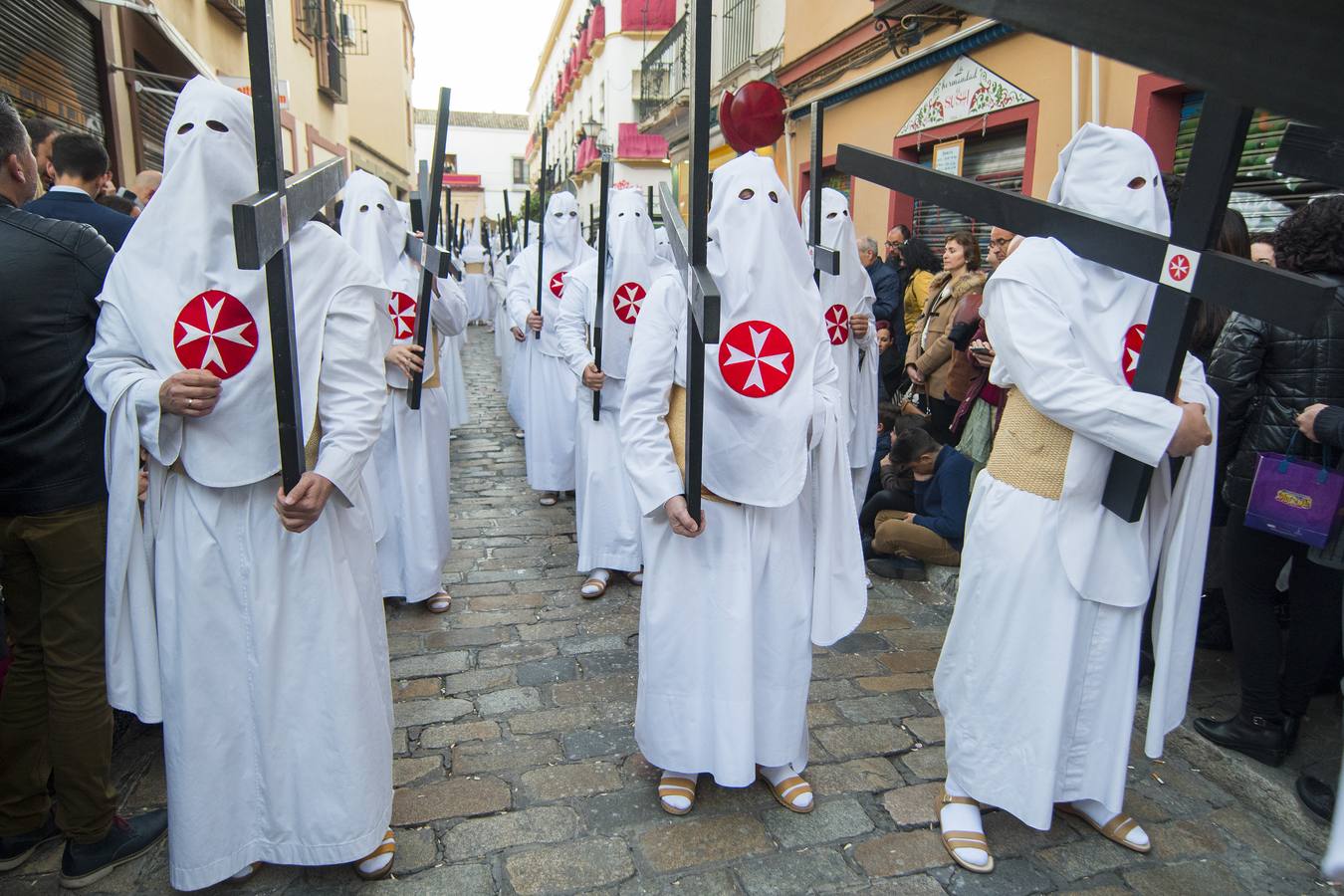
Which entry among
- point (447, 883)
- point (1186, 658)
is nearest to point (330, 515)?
point (447, 883)

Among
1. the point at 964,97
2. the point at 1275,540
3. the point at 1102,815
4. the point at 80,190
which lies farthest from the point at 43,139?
the point at 964,97

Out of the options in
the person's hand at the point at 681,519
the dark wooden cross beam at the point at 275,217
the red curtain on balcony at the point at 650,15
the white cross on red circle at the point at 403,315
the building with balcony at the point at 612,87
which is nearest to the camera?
the dark wooden cross beam at the point at 275,217

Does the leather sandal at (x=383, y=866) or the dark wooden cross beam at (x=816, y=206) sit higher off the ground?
the dark wooden cross beam at (x=816, y=206)

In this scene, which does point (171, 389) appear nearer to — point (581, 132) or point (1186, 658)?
point (1186, 658)

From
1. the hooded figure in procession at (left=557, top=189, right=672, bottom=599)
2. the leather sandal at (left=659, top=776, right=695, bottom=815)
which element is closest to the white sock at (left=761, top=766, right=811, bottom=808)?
the leather sandal at (left=659, top=776, right=695, bottom=815)

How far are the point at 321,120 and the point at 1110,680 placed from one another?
19.6m

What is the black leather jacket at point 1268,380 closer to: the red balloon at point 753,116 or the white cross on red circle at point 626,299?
the red balloon at point 753,116

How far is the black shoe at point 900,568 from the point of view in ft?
17.8

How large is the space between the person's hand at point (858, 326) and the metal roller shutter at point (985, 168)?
236cm

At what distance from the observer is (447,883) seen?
2652mm

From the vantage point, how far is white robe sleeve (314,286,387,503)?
2566mm

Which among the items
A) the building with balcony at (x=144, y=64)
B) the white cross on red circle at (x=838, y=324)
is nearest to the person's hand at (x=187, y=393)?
the building with balcony at (x=144, y=64)

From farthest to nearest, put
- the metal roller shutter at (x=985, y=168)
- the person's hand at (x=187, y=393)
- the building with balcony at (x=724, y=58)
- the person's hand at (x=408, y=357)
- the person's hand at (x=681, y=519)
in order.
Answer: the building with balcony at (x=724, y=58) < the metal roller shutter at (x=985, y=168) < the person's hand at (x=408, y=357) < the person's hand at (x=681, y=519) < the person's hand at (x=187, y=393)

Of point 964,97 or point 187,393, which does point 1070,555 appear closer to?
point 187,393
